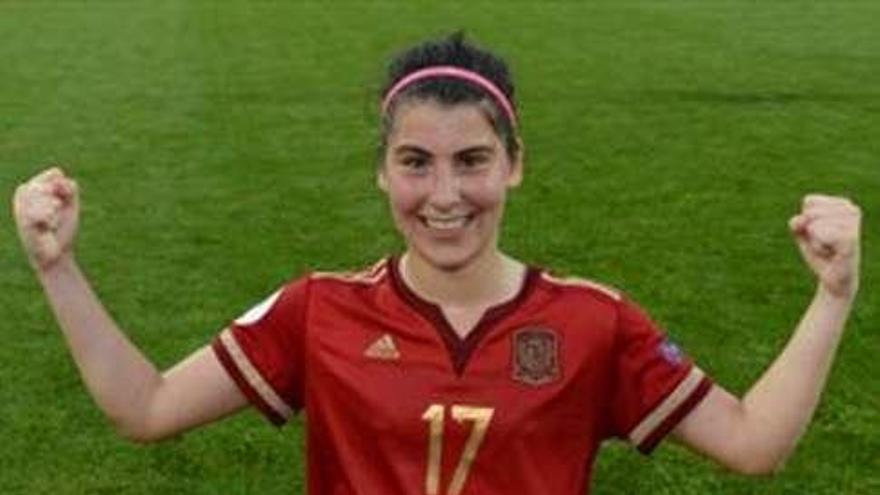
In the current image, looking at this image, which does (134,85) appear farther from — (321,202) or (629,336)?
(629,336)

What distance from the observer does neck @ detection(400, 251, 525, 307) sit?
10.6 feet

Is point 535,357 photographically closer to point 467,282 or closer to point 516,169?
point 467,282

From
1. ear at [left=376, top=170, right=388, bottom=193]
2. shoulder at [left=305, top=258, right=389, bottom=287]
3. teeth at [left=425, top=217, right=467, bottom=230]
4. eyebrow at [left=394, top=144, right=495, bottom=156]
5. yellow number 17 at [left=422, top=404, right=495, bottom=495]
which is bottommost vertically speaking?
yellow number 17 at [left=422, top=404, right=495, bottom=495]

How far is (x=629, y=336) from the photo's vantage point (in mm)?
3227

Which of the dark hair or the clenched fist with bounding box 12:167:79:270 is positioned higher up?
the dark hair

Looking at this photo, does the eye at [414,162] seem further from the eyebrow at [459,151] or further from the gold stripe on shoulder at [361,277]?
the gold stripe on shoulder at [361,277]

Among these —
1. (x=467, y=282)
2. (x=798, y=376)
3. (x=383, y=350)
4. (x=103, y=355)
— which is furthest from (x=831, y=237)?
(x=103, y=355)

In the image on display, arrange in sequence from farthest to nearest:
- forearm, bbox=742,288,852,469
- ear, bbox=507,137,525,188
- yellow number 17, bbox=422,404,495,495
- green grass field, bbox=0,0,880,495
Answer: green grass field, bbox=0,0,880,495, ear, bbox=507,137,525,188, yellow number 17, bbox=422,404,495,495, forearm, bbox=742,288,852,469

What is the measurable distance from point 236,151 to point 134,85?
379 centimetres

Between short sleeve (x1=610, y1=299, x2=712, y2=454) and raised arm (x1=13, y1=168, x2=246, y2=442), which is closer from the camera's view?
raised arm (x1=13, y1=168, x2=246, y2=442)

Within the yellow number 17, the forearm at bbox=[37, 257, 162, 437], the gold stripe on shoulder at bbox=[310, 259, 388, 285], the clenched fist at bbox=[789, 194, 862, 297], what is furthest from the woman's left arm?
the forearm at bbox=[37, 257, 162, 437]

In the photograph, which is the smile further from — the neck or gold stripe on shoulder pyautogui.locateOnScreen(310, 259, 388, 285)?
gold stripe on shoulder pyautogui.locateOnScreen(310, 259, 388, 285)

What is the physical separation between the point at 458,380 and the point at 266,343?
397 mm

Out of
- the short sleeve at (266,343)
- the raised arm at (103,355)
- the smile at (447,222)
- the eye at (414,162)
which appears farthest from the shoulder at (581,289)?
the raised arm at (103,355)
